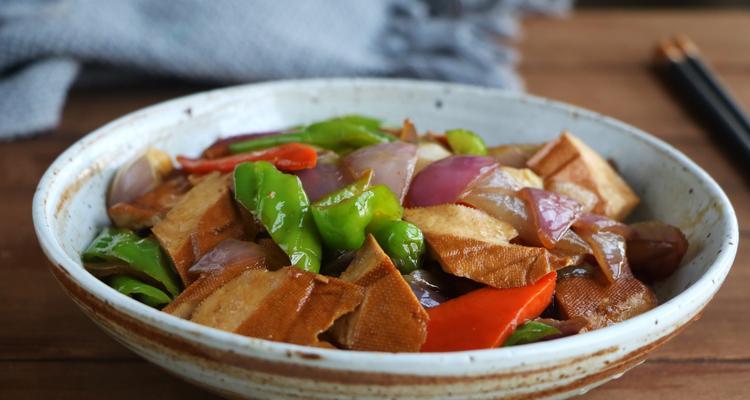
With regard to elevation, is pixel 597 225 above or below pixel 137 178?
above

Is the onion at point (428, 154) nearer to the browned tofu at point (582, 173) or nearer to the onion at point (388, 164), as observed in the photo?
the onion at point (388, 164)

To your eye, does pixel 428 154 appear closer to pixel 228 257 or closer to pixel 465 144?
pixel 465 144

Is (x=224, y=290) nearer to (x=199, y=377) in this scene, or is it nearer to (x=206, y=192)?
(x=199, y=377)

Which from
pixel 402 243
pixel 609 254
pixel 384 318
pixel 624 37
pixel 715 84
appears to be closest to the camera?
pixel 384 318

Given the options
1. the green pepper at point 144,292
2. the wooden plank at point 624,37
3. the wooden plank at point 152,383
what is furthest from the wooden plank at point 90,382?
the wooden plank at point 624,37

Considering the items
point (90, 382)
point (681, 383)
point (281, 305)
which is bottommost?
point (90, 382)

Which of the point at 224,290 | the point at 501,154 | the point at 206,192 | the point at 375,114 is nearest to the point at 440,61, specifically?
the point at 375,114

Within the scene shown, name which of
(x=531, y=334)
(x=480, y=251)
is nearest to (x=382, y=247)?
(x=480, y=251)
